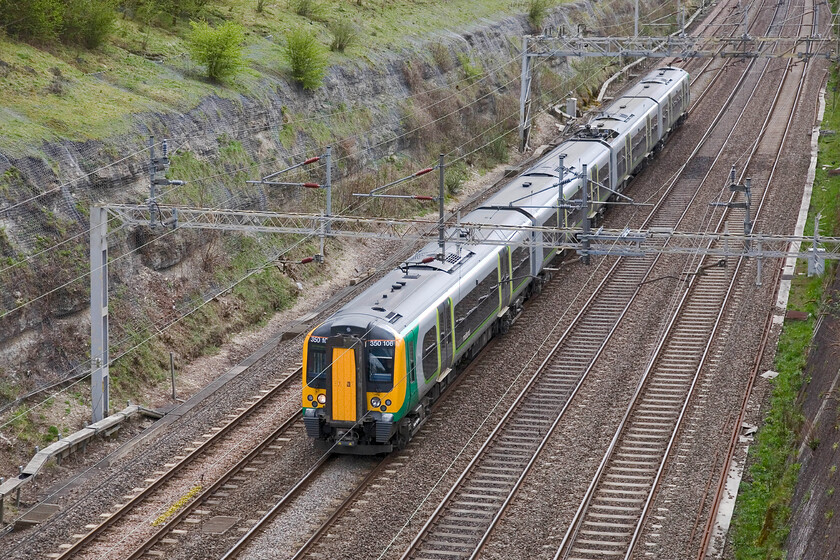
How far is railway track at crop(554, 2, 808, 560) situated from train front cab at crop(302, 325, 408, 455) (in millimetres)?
4351

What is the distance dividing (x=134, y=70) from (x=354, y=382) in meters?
17.4

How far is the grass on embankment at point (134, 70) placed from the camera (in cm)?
2772

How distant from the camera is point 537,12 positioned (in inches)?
2371

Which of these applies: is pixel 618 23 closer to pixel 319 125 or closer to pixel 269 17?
pixel 269 17

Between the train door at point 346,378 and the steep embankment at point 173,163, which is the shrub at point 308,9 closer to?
the steep embankment at point 173,163

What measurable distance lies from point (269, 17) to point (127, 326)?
20.9 meters

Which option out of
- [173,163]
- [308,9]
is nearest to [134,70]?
[173,163]

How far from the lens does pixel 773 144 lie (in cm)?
4697

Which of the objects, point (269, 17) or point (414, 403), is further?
point (269, 17)

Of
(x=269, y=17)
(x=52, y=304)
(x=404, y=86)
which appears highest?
(x=269, y=17)

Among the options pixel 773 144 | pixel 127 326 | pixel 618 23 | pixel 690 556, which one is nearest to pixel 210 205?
pixel 127 326

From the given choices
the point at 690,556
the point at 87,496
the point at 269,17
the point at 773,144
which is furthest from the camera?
the point at 773,144

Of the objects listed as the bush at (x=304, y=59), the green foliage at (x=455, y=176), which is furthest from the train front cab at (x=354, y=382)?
the green foliage at (x=455, y=176)

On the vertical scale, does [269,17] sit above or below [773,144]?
above
